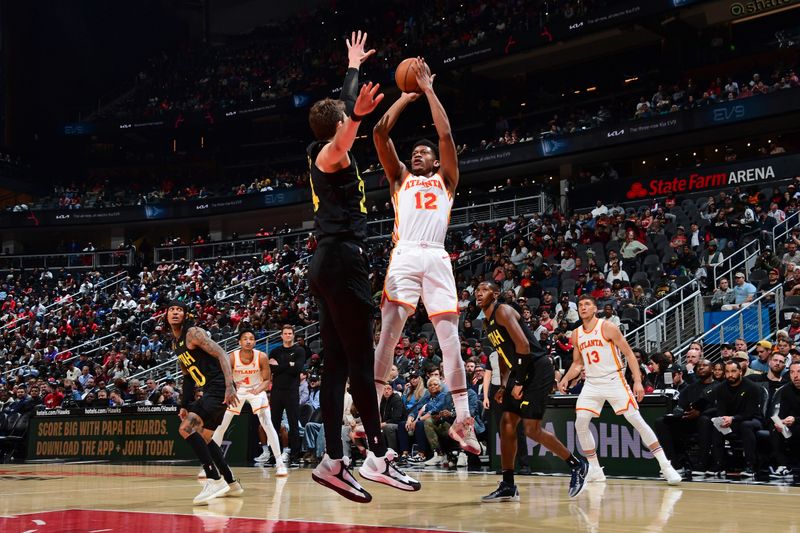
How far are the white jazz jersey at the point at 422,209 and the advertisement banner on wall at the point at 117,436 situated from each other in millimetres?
9378

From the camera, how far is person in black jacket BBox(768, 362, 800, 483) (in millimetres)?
9867

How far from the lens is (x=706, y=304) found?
16.8 m

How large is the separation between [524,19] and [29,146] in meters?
27.8

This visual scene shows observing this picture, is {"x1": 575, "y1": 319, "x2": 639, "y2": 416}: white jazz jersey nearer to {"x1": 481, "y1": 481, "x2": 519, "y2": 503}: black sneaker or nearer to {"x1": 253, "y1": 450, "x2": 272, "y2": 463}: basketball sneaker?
{"x1": 481, "y1": 481, "x2": 519, "y2": 503}: black sneaker

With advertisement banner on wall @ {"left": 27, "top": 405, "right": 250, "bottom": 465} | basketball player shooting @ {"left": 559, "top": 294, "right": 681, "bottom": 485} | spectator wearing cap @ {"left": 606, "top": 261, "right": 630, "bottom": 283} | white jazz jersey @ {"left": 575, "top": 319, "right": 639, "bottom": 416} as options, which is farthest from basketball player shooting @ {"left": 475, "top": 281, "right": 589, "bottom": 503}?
spectator wearing cap @ {"left": 606, "top": 261, "right": 630, "bottom": 283}

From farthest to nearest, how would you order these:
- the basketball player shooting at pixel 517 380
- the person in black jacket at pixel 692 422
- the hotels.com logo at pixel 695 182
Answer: the hotels.com logo at pixel 695 182 < the person in black jacket at pixel 692 422 < the basketball player shooting at pixel 517 380

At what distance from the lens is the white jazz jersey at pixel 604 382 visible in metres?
9.64

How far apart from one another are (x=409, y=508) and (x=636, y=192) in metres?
21.1

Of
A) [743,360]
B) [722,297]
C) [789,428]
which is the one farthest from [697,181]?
[789,428]

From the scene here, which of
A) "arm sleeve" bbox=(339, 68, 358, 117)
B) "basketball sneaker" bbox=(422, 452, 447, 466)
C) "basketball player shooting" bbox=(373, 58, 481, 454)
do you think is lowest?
"basketball sneaker" bbox=(422, 452, 447, 466)

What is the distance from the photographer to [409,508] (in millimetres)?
6617

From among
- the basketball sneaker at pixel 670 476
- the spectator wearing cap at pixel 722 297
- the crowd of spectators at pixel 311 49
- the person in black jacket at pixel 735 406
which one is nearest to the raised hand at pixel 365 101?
the basketball sneaker at pixel 670 476

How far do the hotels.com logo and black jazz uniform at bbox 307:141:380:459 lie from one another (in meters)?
20.8

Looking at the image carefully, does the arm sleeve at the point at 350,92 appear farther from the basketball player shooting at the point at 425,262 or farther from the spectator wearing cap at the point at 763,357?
the spectator wearing cap at the point at 763,357
